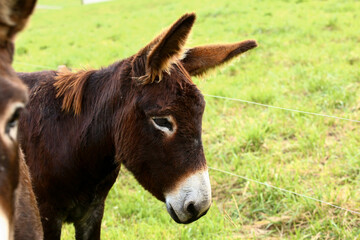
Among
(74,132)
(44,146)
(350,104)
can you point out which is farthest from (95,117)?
(350,104)

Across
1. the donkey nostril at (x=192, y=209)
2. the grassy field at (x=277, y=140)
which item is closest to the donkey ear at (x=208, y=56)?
the grassy field at (x=277, y=140)

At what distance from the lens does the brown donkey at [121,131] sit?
2.62 meters

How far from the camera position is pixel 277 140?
17.1ft

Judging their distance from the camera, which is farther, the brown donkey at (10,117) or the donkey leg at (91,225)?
the donkey leg at (91,225)

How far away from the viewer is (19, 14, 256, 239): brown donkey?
2.62 metres

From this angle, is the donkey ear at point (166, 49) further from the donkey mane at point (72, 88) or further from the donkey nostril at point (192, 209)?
the donkey nostril at point (192, 209)

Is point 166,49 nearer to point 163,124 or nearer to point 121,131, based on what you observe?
point 163,124

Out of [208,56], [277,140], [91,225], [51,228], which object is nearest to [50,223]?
[51,228]

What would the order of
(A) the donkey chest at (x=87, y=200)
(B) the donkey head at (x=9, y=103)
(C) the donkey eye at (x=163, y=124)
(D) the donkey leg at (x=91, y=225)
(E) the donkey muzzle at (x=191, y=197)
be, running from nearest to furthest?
1. (B) the donkey head at (x=9, y=103)
2. (E) the donkey muzzle at (x=191, y=197)
3. (C) the donkey eye at (x=163, y=124)
4. (A) the donkey chest at (x=87, y=200)
5. (D) the donkey leg at (x=91, y=225)

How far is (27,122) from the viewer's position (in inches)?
120

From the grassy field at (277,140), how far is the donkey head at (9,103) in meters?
1.34

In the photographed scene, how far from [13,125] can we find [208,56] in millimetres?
1710

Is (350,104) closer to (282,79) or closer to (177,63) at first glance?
(282,79)

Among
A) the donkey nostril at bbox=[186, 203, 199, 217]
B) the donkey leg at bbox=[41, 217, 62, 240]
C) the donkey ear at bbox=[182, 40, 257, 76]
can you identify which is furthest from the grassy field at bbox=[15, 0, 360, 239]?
the donkey nostril at bbox=[186, 203, 199, 217]
